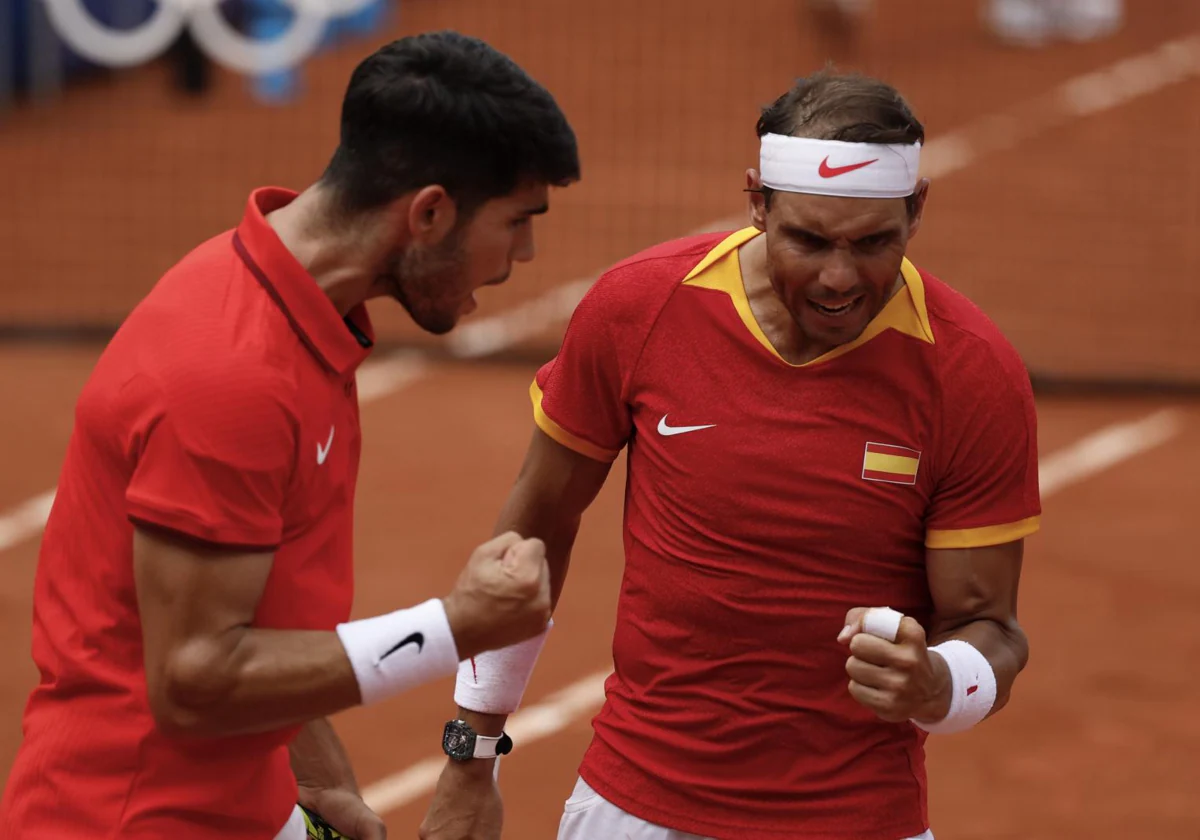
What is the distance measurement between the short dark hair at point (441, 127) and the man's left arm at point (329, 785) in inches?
59.8

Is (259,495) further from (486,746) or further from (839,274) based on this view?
(486,746)

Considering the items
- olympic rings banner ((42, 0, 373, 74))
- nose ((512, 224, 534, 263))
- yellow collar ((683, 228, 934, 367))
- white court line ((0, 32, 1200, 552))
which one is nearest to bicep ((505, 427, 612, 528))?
yellow collar ((683, 228, 934, 367))

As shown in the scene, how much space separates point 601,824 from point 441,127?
1811mm

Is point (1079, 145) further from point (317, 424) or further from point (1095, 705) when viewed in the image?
point (317, 424)

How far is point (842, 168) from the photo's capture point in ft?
13.0

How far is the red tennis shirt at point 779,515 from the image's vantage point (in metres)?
4.07

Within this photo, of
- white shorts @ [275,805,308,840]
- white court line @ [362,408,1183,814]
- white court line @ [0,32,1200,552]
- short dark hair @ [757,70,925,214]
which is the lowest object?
white court line @ [0,32,1200,552]

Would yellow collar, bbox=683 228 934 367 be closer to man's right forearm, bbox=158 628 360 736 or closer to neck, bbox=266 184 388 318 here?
neck, bbox=266 184 388 318

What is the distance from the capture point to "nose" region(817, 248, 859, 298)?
3922 mm

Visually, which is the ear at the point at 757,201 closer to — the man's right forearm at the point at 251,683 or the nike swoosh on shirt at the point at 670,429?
the nike swoosh on shirt at the point at 670,429

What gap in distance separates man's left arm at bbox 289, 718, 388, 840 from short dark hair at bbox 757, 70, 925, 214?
1.76 metres

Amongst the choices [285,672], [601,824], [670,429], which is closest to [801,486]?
[670,429]

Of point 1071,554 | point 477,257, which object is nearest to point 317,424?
point 477,257

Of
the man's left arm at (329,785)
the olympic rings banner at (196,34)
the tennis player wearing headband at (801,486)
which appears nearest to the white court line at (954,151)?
the olympic rings banner at (196,34)
